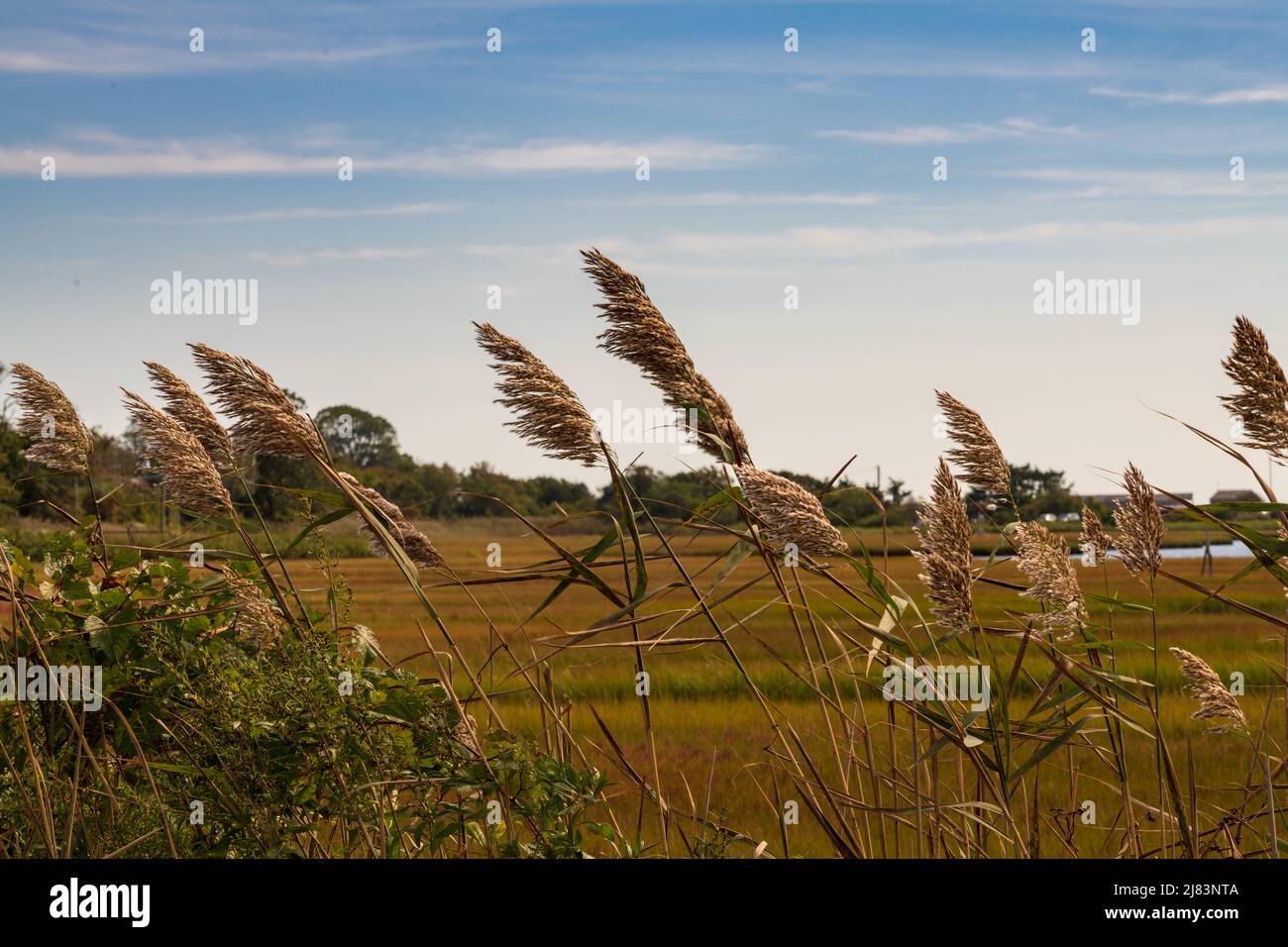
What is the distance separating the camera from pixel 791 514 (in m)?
2.66

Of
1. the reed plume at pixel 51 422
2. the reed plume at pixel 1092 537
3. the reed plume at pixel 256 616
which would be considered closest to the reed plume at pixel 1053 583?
the reed plume at pixel 1092 537

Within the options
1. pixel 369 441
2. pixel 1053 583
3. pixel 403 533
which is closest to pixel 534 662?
pixel 403 533

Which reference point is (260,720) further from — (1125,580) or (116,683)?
(1125,580)

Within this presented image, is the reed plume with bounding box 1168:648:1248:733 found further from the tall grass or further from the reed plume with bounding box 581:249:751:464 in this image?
the reed plume with bounding box 581:249:751:464

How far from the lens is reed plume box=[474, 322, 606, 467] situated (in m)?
3.08

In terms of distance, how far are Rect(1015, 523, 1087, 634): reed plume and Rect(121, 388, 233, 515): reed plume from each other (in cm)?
238

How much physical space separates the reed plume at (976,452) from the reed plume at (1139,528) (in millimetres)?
394

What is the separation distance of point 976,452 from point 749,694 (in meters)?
11.8

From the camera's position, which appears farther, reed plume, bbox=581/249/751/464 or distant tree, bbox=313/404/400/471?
distant tree, bbox=313/404/400/471

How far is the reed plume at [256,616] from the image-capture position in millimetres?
3439

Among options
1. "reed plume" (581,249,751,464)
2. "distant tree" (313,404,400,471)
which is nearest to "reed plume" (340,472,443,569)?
"reed plume" (581,249,751,464)
